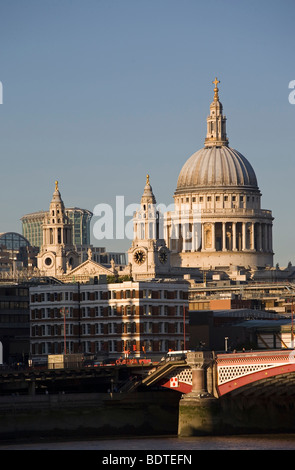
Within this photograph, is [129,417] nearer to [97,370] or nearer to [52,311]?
[97,370]

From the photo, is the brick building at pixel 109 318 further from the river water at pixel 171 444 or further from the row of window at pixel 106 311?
the river water at pixel 171 444

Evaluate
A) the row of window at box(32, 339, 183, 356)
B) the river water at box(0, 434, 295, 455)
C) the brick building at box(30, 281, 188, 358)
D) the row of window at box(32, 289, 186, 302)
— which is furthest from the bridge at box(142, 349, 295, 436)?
the row of window at box(32, 289, 186, 302)

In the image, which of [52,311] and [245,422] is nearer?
[245,422]

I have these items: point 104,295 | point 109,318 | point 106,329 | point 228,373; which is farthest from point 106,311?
point 228,373

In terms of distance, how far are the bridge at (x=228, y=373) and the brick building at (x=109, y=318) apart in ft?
72.5

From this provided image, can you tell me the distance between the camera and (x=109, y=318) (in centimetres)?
17000

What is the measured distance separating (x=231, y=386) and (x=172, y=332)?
33.0 meters

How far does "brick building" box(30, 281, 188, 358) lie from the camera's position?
552 feet

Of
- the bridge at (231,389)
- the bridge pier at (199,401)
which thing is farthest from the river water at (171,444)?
the bridge at (231,389)

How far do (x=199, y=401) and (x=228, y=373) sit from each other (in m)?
3.45

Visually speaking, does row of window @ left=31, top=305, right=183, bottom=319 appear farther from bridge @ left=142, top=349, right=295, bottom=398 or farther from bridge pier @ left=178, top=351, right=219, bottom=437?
bridge pier @ left=178, top=351, right=219, bottom=437

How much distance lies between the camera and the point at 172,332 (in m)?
171

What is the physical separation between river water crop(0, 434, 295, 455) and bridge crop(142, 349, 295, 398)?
493 centimetres
